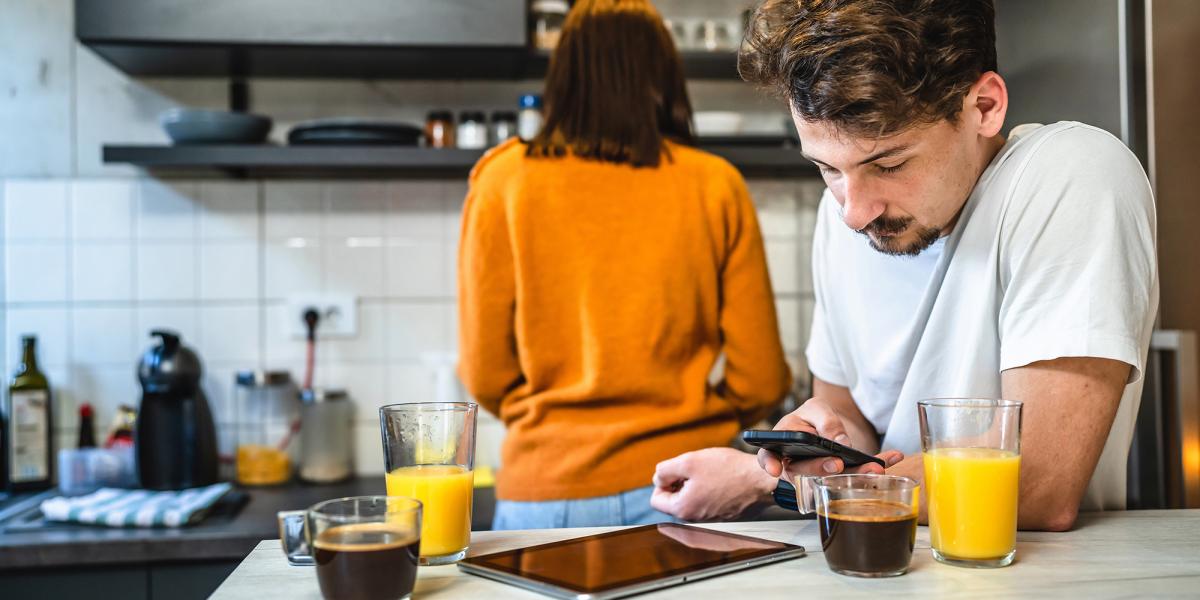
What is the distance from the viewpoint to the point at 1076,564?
84 cm

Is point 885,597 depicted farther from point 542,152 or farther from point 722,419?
point 542,152

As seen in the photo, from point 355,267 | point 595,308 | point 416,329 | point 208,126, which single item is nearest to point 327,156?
point 208,126

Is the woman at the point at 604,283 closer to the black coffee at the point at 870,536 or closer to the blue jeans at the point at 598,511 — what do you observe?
the blue jeans at the point at 598,511

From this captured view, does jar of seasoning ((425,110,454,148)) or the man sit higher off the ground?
jar of seasoning ((425,110,454,148))

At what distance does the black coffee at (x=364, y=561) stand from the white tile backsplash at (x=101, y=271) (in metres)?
1.86

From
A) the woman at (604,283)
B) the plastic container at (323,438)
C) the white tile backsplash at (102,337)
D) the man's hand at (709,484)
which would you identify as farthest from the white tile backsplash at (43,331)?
the man's hand at (709,484)

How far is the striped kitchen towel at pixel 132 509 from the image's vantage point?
1.85 metres

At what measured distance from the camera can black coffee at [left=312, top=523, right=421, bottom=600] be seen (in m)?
0.73

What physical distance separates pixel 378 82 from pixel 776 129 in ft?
3.19

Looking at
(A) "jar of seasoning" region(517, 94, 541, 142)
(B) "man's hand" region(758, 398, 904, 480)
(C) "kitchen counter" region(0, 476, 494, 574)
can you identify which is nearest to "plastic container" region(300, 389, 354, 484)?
(C) "kitchen counter" region(0, 476, 494, 574)

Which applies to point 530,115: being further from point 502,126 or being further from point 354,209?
point 354,209

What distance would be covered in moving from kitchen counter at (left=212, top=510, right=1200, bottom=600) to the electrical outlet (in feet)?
4.91

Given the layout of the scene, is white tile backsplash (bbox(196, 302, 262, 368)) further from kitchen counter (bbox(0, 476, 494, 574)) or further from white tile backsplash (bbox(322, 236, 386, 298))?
kitchen counter (bbox(0, 476, 494, 574))

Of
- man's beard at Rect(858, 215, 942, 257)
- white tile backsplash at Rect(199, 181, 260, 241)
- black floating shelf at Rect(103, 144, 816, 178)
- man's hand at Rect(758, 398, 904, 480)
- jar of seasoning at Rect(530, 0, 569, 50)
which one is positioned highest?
jar of seasoning at Rect(530, 0, 569, 50)
